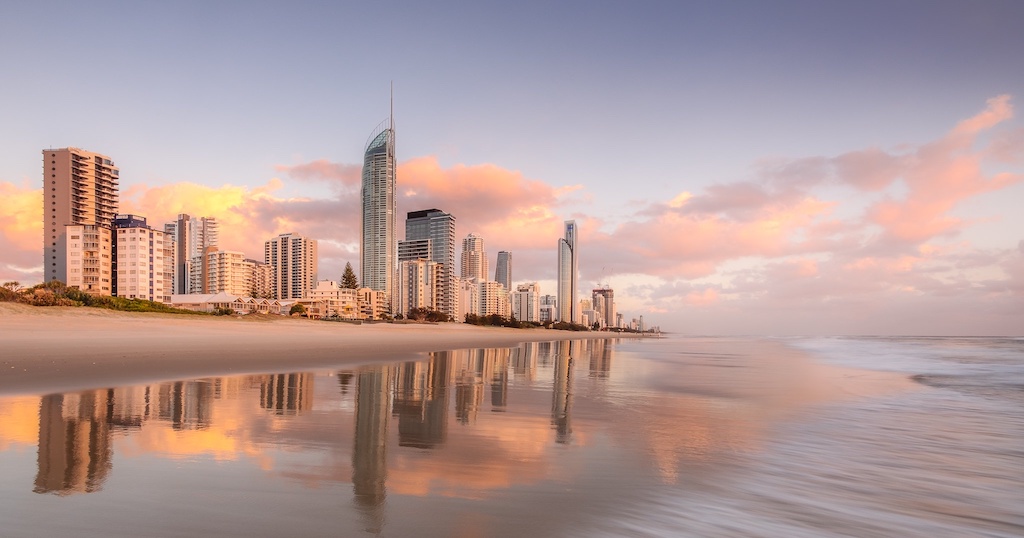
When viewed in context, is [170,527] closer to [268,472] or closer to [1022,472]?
[268,472]

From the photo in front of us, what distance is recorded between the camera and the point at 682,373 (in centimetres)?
2281

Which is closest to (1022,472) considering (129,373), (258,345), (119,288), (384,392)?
(384,392)

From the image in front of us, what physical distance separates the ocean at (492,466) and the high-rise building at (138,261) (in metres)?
146

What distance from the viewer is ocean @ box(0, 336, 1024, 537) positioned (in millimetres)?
4820

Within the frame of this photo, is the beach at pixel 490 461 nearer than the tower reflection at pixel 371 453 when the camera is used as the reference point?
Yes

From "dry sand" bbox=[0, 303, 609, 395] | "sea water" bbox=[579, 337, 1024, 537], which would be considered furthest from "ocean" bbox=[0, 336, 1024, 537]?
"dry sand" bbox=[0, 303, 609, 395]

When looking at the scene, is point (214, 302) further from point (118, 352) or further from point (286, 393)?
point (286, 393)

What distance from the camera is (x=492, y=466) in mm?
6734

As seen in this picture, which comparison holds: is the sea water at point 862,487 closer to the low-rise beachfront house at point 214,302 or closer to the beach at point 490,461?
the beach at point 490,461

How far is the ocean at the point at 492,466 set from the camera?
482 centimetres

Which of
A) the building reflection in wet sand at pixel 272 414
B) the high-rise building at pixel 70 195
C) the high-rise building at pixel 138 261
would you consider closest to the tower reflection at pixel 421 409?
the building reflection in wet sand at pixel 272 414

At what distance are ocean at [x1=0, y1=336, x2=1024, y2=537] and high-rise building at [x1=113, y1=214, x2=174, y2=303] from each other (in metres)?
146

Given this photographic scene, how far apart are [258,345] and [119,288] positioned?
128 m

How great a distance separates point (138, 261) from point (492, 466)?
157379 mm
